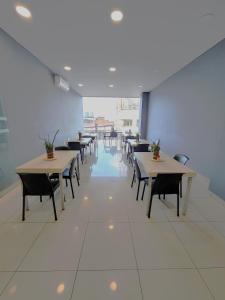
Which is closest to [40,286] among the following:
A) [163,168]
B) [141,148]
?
[163,168]

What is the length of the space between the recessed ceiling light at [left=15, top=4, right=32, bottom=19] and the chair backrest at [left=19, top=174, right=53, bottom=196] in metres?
2.14

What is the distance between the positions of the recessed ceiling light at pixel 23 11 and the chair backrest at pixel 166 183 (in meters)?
2.79

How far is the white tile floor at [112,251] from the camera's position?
4.43 feet

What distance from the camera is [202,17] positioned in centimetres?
216

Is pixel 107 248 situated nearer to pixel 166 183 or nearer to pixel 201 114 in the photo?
pixel 166 183

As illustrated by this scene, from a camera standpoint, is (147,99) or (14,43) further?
(147,99)

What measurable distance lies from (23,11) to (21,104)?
63.5 inches

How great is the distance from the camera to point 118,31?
8.30 ft

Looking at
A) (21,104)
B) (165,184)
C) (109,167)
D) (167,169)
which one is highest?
(21,104)

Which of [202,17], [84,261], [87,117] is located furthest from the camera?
[87,117]

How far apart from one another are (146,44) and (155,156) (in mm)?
2079

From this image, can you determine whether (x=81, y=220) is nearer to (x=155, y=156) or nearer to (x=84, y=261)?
(x=84, y=261)

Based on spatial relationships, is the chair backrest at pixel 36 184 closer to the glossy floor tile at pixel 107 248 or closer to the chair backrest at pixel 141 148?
the glossy floor tile at pixel 107 248

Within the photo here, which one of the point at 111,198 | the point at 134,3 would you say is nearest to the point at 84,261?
the point at 111,198
